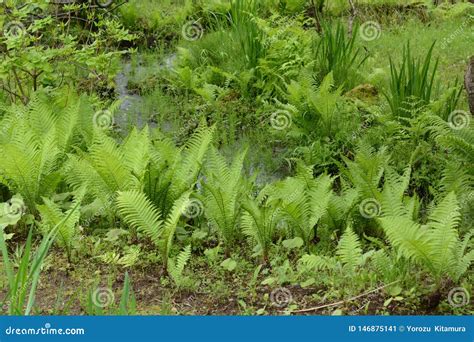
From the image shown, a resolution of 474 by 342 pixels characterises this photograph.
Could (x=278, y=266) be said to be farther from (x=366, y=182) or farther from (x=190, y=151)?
(x=190, y=151)

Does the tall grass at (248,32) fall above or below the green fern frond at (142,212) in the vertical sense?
above

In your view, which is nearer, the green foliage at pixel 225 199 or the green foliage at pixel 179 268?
the green foliage at pixel 179 268

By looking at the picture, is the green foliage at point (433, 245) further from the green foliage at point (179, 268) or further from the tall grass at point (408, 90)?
the tall grass at point (408, 90)

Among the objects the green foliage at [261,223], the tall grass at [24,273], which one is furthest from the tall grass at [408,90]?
the tall grass at [24,273]

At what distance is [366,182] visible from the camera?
17.4 feet

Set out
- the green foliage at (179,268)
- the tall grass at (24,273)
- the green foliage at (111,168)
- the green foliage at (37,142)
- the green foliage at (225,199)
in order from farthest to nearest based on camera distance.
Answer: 1. the green foliage at (37,142)
2. the green foliage at (111,168)
3. the green foliage at (225,199)
4. the green foliage at (179,268)
5. the tall grass at (24,273)

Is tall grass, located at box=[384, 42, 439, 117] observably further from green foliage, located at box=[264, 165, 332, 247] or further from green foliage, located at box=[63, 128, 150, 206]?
green foliage, located at box=[63, 128, 150, 206]

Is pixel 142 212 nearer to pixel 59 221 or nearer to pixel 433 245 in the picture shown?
pixel 59 221

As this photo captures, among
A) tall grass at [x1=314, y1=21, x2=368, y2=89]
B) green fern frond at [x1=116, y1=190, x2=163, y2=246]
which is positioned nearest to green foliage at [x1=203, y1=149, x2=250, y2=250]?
green fern frond at [x1=116, y1=190, x2=163, y2=246]

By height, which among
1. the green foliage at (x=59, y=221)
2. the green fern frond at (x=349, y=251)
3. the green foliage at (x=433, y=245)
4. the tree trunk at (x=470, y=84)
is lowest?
the green foliage at (x=59, y=221)

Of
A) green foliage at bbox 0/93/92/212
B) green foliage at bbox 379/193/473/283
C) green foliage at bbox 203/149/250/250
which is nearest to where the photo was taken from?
green foliage at bbox 379/193/473/283

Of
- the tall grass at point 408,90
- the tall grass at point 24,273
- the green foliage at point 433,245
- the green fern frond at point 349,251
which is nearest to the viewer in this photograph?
the tall grass at point 24,273

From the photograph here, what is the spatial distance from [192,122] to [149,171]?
2.13 metres

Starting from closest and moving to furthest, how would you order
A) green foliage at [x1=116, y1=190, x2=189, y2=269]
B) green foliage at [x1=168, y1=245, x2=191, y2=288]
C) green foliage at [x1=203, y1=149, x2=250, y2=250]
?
green foliage at [x1=168, y1=245, x2=191, y2=288]
green foliage at [x1=116, y1=190, x2=189, y2=269]
green foliage at [x1=203, y1=149, x2=250, y2=250]
